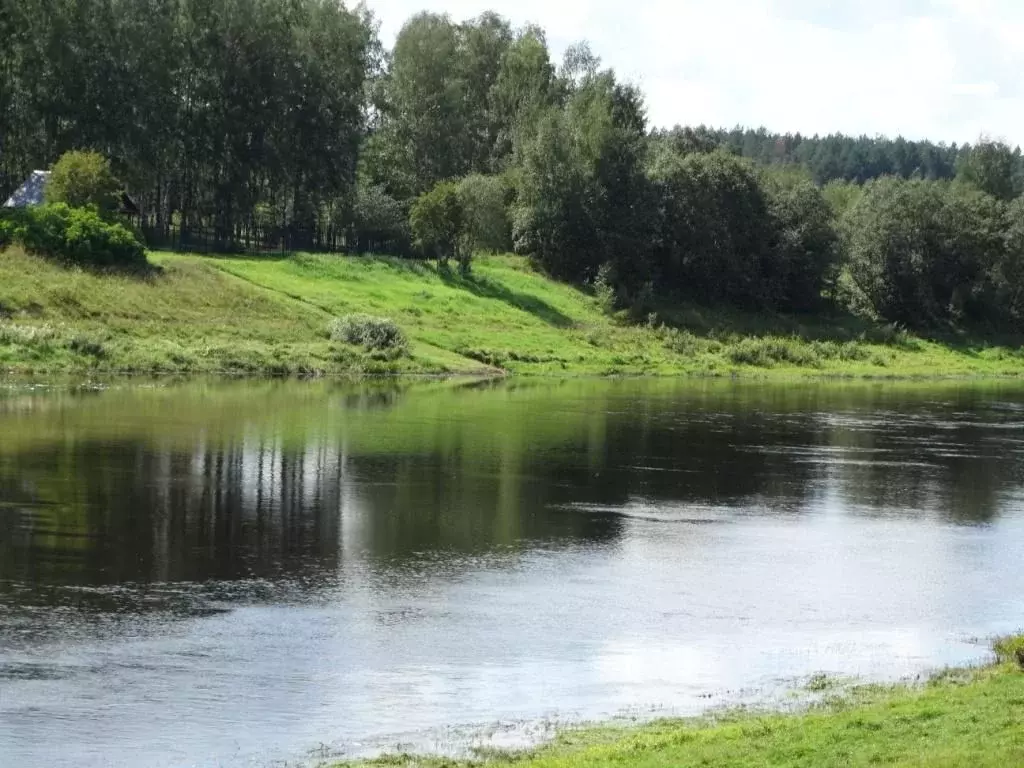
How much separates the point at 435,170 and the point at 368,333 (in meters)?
51.7

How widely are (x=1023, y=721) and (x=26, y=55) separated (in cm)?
9391

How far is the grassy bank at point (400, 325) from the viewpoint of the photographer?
78188 millimetres

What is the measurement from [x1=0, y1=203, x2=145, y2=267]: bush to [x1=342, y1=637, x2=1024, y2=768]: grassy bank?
72.5m

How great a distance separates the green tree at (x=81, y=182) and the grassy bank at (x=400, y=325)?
18.7 feet

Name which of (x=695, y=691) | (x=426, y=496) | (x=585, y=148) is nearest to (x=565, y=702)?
(x=695, y=691)

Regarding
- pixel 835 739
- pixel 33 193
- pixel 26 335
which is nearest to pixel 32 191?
pixel 33 193

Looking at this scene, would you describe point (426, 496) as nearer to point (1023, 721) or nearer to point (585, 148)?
point (1023, 721)

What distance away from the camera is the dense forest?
10144 centimetres

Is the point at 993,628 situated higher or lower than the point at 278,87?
lower

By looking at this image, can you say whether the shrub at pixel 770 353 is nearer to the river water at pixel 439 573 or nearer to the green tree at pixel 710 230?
the green tree at pixel 710 230

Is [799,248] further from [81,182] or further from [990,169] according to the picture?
[81,182]

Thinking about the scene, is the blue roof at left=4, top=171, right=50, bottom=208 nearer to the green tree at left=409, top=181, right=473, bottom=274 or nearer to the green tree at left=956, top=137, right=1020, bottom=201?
the green tree at left=409, top=181, right=473, bottom=274

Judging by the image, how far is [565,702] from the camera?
22.1 meters

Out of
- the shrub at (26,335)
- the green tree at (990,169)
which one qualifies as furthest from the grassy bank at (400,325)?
the green tree at (990,169)
